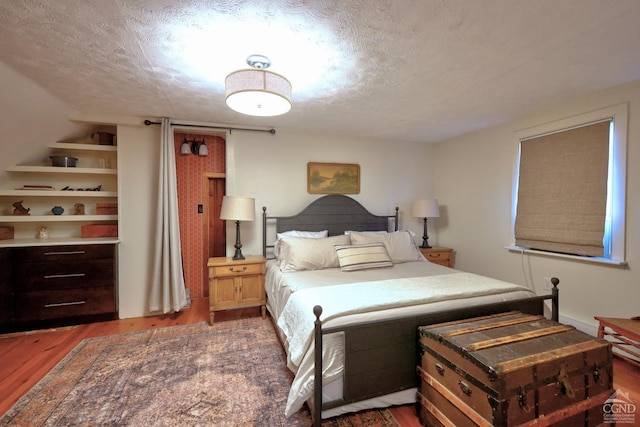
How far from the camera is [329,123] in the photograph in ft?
10.7

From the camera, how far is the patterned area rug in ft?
5.41

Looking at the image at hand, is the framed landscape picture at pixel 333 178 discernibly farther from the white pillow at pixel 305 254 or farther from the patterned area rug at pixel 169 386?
the patterned area rug at pixel 169 386

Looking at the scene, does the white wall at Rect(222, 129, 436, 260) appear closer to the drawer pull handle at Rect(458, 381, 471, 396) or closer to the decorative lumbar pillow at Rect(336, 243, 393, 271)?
the decorative lumbar pillow at Rect(336, 243, 393, 271)

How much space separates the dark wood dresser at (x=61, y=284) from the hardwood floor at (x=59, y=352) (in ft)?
0.48

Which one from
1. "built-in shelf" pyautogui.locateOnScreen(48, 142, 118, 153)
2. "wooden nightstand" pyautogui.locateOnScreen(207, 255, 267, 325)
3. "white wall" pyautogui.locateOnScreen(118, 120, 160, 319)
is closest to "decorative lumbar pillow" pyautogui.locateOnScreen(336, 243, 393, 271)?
"wooden nightstand" pyautogui.locateOnScreen(207, 255, 267, 325)

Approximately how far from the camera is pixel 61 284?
9.20ft

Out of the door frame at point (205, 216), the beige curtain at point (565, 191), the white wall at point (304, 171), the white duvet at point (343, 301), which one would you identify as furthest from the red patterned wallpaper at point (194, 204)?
the beige curtain at point (565, 191)

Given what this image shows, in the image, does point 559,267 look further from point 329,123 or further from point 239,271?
point 239,271

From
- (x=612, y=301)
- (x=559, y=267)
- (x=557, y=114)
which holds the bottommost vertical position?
(x=612, y=301)

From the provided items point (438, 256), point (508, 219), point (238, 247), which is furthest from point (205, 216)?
point (508, 219)

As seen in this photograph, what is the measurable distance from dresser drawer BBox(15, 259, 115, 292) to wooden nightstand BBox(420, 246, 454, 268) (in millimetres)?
3834

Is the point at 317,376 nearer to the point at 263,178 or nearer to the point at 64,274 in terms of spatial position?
the point at 263,178

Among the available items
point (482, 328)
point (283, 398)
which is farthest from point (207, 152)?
point (482, 328)

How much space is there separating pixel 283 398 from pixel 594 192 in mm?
3123
